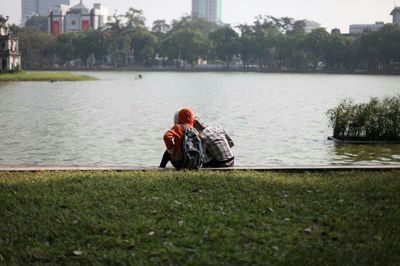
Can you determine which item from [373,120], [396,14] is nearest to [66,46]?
[396,14]

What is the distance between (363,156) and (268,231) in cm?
905

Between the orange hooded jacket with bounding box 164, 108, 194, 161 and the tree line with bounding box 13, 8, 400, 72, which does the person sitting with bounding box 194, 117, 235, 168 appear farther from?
the tree line with bounding box 13, 8, 400, 72

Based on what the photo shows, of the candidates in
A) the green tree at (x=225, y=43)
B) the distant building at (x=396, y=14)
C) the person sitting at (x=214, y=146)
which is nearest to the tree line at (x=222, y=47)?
the green tree at (x=225, y=43)

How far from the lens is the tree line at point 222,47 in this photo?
11294 centimetres

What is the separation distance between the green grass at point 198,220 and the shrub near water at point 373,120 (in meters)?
8.46

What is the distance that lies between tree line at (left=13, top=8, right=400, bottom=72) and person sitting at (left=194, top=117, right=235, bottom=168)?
3986 inches

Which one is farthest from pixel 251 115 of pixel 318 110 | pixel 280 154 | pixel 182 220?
pixel 182 220

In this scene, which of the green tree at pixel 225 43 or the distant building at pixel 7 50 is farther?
the green tree at pixel 225 43

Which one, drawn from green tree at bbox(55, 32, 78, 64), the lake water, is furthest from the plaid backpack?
green tree at bbox(55, 32, 78, 64)

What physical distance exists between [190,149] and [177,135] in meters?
0.31

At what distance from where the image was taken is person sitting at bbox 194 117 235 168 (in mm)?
10102

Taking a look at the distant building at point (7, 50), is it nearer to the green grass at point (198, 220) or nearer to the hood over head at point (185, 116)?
the hood over head at point (185, 116)

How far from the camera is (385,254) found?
5.56m

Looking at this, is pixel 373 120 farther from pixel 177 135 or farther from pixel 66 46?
pixel 66 46
